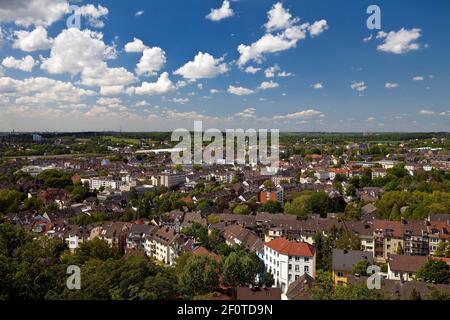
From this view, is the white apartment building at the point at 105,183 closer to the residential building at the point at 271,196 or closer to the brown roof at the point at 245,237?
the residential building at the point at 271,196

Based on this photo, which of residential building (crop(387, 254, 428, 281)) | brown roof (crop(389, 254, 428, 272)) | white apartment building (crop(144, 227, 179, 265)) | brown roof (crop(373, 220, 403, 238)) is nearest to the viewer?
residential building (crop(387, 254, 428, 281))

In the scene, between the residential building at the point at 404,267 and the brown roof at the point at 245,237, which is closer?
the residential building at the point at 404,267

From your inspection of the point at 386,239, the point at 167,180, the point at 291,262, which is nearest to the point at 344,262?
the point at 291,262

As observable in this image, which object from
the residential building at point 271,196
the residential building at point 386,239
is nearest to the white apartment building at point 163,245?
the residential building at point 386,239

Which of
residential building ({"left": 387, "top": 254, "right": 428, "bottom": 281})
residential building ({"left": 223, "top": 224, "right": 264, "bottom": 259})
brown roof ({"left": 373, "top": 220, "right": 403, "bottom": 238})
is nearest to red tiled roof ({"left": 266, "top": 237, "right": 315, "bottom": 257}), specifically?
residential building ({"left": 223, "top": 224, "right": 264, "bottom": 259})

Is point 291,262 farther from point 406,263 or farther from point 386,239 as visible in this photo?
point 386,239

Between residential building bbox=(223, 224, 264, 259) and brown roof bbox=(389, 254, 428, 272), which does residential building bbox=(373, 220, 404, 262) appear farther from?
residential building bbox=(223, 224, 264, 259)
